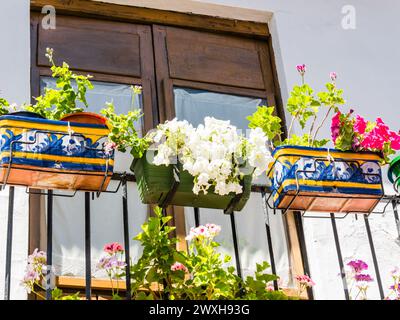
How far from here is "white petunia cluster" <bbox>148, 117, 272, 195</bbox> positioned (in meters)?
4.91

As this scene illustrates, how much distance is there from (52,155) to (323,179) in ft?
4.59

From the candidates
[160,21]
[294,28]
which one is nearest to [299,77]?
[294,28]

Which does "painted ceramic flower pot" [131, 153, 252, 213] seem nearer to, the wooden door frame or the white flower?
the white flower

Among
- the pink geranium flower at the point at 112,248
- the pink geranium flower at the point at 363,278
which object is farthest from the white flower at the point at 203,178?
the pink geranium flower at the point at 363,278

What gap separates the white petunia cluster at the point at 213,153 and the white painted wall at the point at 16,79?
81cm

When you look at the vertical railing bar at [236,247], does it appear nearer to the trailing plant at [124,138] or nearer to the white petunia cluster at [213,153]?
the white petunia cluster at [213,153]

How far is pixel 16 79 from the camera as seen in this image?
560 centimetres

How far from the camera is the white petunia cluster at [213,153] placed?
491 cm

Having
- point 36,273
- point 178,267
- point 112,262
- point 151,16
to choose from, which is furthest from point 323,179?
point 151,16

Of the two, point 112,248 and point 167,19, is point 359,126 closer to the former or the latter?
point 112,248
